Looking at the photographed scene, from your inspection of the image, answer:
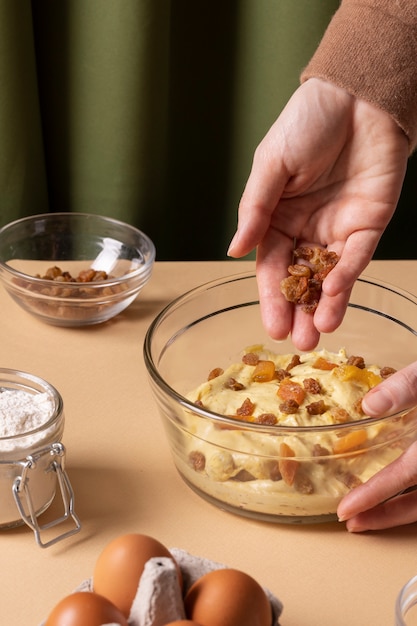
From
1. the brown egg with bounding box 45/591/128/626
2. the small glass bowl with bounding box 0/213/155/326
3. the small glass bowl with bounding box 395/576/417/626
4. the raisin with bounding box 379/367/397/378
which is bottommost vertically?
the small glass bowl with bounding box 0/213/155/326

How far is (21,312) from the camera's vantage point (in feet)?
5.28

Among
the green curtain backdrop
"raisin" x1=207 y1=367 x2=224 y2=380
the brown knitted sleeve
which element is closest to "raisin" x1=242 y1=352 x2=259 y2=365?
"raisin" x1=207 y1=367 x2=224 y2=380

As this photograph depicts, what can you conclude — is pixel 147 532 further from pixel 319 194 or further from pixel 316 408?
pixel 319 194

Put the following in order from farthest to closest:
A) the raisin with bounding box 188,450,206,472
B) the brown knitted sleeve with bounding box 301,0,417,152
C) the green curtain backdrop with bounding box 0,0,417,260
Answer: the green curtain backdrop with bounding box 0,0,417,260
the brown knitted sleeve with bounding box 301,0,417,152
the raisin with bounding box 188,450,206,472

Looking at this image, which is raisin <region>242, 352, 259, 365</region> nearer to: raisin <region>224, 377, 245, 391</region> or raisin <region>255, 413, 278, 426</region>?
raisin <region>224, 377, 245, 391</region>

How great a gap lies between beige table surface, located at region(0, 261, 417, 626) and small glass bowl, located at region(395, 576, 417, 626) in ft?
0.20

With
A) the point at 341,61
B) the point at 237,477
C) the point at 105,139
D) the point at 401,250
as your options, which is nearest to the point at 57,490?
the point at 237,477

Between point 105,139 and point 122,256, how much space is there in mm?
445

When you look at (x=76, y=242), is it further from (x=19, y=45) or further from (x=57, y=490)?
(x=57, y=490)

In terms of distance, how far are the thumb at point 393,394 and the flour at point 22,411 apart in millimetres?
404

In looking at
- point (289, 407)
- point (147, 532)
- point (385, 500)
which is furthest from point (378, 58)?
point (147, 532)

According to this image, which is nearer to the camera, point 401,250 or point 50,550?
point 50,550

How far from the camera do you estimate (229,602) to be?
0.78m

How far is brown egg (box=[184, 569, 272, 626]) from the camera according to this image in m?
0.77
